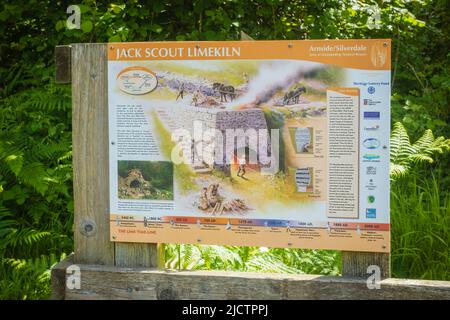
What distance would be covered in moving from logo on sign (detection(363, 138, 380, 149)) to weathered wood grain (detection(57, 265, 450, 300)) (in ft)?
2.14

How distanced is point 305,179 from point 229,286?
66 centimetres

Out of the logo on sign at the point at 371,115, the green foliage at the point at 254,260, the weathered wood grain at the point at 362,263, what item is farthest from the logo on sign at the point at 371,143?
the green foliage at the point at 254,260

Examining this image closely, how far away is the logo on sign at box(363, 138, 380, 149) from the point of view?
2.96m

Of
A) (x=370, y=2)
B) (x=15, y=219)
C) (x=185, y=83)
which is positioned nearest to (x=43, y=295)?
(x=15, y=219)

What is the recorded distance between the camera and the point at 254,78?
304 cm

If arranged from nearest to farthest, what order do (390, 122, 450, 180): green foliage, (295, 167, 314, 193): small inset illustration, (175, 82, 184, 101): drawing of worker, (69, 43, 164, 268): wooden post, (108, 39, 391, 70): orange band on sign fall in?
1. (108, 39, 391, 70): orange band on sign
2. (295, 167, 314, 193): small inset illustration
3. (175, 82, 184, 101): drawing of worker
4. (69, 43, 164, 268): wooden post
5. (390, 122, 450, 180): green foliage

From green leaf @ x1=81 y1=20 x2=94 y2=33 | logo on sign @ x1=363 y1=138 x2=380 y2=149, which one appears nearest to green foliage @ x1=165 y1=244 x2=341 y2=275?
logo on sign @ x1=363 y1=138 x2=380 y2=149

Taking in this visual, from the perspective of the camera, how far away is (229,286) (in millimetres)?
3092

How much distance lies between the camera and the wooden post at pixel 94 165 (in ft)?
10.6

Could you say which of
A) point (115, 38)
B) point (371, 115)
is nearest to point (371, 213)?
point (371, 115)

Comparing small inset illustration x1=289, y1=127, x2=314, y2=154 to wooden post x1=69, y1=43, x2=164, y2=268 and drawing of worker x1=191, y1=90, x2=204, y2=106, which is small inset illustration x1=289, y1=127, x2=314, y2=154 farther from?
wooden post x1=69, y1=43, x2=164, y2=268

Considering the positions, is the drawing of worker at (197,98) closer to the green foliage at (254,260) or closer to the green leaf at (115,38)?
the green foliage at (254,260)

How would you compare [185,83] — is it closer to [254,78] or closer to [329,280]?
[254,78]

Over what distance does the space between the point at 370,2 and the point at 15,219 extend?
4.23 m
